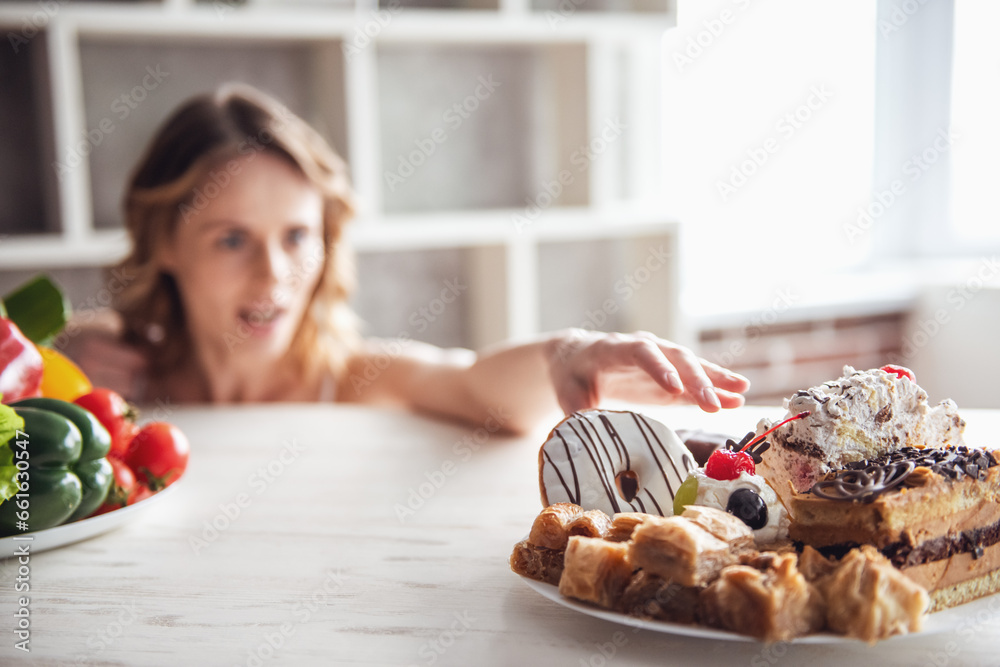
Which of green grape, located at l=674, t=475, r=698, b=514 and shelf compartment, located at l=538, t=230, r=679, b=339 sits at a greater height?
green grape, located at l=674, t=475, r=698, b=514

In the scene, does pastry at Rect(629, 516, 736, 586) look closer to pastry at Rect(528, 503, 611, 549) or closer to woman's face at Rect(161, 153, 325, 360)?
pastry at Rect(528, 503, 611, 549)

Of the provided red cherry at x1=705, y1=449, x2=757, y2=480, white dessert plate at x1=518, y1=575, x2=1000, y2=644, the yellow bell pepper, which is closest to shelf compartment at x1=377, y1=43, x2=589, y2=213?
the yellow bell pepper

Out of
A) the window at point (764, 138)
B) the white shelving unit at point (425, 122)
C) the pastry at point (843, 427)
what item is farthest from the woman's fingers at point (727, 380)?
the window at point (764, 138)

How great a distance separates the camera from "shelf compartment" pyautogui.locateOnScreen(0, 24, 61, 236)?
220cm

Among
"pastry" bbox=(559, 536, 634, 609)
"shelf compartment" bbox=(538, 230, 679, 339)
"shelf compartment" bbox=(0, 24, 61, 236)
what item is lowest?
"shelf compartment" bbox=(538, 230, 679, 339)

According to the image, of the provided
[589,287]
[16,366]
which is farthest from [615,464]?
[589,287]

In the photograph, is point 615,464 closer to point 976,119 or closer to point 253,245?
point 253,245

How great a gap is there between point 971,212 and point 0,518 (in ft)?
10.2

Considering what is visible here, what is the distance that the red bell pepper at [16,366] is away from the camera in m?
0.89

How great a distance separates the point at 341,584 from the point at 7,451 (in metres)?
0.32

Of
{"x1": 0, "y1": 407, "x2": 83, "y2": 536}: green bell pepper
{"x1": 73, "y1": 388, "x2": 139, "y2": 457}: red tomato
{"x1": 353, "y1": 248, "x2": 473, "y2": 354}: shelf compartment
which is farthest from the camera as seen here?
{"x1": 353, "y1": 248, "x2": 473, "y2": 354}: shelf compartment

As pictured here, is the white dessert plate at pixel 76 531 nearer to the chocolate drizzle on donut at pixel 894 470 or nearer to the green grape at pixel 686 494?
the green grape at pixel 686 494

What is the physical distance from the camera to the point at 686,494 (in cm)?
68

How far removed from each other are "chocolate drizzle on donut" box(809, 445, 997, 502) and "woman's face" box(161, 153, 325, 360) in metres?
1.32
